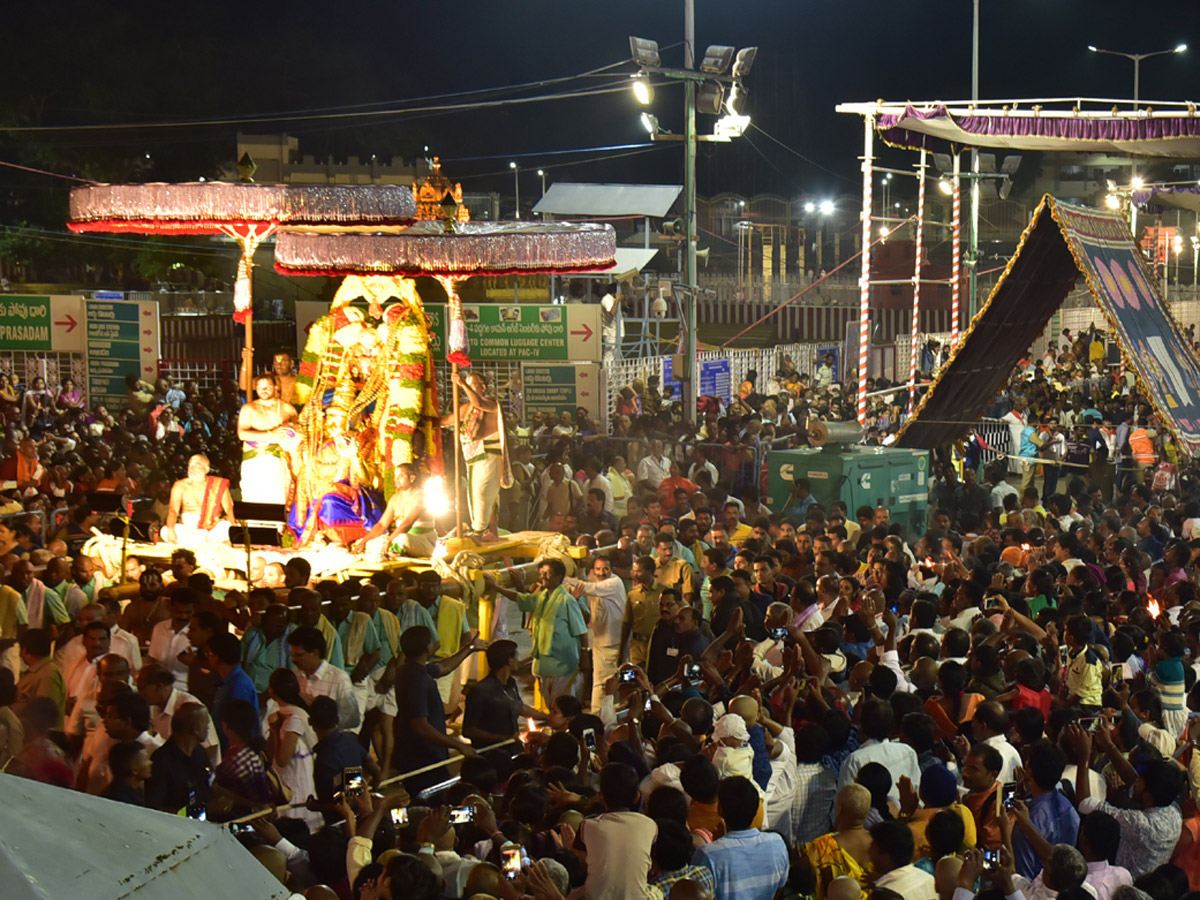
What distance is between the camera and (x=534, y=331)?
1895 centimetres

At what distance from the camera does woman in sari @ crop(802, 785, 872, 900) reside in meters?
5.07

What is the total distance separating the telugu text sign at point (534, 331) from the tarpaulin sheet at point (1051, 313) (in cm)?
470

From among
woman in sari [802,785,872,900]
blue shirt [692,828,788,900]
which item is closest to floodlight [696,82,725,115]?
woman in sari [802,785,872,900]

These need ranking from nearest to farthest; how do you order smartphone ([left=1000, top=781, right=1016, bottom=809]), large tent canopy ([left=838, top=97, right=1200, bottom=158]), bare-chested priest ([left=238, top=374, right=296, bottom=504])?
smartphone ([left=1000, top=781, right=1016, bottom=809]) → bare-chested priest ([left=238, top=374, right=296, bottom=504]) → large tent canopy ([left=838, top=97, right=1200, bottom=158])

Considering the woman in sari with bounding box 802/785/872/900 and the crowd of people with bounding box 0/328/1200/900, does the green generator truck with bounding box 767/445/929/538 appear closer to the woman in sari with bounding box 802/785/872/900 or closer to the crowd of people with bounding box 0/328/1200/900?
the crowd of people with bounding box 0/328/1200/900

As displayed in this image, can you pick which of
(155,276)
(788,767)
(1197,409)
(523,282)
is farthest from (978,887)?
(155,276)

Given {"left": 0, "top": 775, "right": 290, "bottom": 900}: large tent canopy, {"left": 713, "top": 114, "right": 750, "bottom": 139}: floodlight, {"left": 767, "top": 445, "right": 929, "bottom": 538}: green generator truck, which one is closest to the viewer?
{"left": 0, "top": 775, "right": 290, "bottom": 900}: large tent canopy

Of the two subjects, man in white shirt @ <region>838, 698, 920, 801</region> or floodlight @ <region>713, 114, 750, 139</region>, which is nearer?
man in white shirt @ <region>838, 698, 920, 801</region>

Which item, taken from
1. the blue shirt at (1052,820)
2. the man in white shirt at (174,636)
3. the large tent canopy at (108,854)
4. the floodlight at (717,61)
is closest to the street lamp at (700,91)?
the floodlight at (717,61)

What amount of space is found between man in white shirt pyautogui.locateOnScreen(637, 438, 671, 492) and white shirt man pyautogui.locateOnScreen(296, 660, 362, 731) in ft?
27.1

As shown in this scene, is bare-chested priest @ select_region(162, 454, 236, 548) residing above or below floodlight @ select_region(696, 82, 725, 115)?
below

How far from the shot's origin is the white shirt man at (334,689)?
697 cm

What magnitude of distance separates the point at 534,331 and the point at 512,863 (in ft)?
47.8

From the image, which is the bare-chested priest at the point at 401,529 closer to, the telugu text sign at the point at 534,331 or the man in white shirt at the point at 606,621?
the man in white shirt at the point at 606,621
